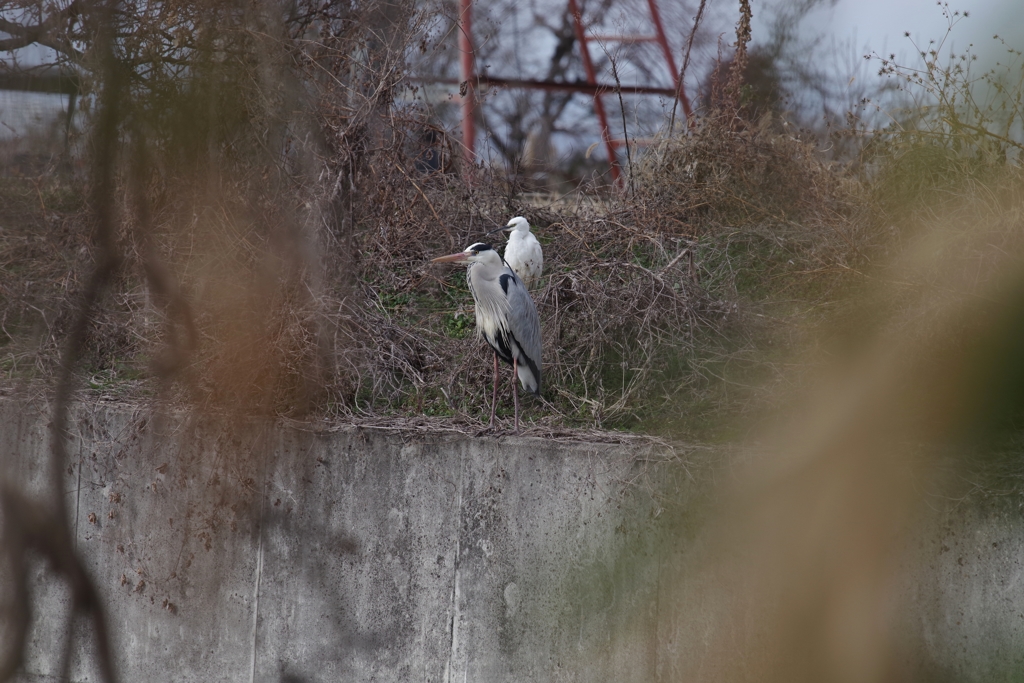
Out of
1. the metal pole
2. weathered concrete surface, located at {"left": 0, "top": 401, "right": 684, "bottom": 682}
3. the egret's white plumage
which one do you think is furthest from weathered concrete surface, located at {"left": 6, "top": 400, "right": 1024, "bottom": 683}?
the metal pole

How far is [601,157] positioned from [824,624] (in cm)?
808

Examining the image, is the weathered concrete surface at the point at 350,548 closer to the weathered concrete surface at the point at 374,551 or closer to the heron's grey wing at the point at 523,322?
the weathered concrete surface at the point at 374,551

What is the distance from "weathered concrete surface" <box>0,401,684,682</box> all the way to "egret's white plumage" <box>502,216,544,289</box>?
5.64 ft

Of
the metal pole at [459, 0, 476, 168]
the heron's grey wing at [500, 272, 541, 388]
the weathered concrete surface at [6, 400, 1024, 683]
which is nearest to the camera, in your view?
the weathered concrete surface at [6, 400, 1024, 683]

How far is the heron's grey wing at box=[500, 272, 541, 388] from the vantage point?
4.20 metres

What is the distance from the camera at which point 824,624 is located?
1183mm

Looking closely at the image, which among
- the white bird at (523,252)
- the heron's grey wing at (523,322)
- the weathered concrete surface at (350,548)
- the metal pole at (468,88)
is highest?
the metal pole at (468,88)

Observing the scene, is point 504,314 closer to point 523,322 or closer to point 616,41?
point 523,322

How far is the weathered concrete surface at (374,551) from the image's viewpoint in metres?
3.01

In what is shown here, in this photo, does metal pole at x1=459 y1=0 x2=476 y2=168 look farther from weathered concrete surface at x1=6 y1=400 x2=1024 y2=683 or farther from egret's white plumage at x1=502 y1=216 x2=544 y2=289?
weathered concrete surface at x1=6 y1=400 x2=1024 y2=683

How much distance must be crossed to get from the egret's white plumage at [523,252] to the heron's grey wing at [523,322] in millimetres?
766

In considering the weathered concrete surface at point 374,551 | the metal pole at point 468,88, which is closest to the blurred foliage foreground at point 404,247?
the metal pole at point 468,88

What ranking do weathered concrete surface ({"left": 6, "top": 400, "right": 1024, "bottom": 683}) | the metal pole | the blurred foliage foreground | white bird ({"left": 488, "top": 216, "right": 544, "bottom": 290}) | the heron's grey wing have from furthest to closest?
the metal pole < white bird ({"left": 488, "top": 216, "right": 544, "bottom": 290}) < the heron's grey wing < weathered concrete surface ({"left": 6, "top": 400, "right": 1024, "bottom": 683}) < the blurred foliage foreground

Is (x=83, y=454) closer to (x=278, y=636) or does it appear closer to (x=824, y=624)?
(x=278, y=636)
